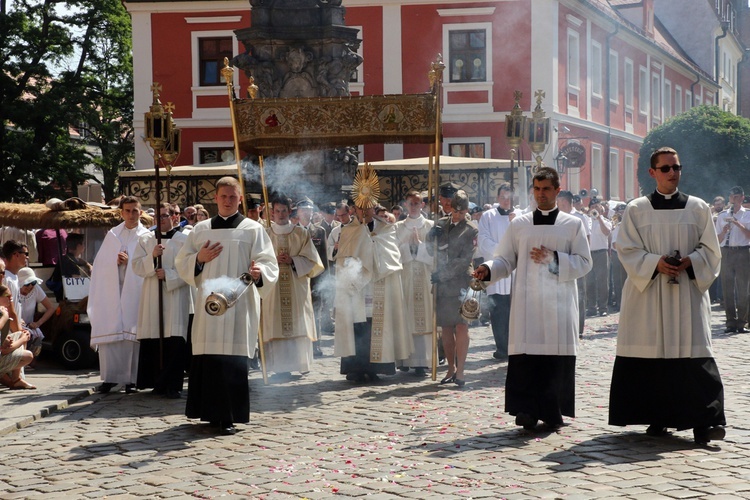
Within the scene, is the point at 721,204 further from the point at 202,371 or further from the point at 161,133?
the point at 202,371

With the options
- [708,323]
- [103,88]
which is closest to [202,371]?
[708,323]

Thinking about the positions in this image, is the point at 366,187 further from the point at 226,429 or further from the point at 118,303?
the point at 226,429

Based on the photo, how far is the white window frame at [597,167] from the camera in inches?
1366

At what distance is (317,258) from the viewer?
36.9 ft

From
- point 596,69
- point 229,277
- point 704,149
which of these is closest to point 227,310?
point 229,277

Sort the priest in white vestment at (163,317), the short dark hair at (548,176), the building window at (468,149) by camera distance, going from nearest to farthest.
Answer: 1. the short dark hair at (548,176)
2. the priest in white vestment at (163,317)
3. the building window at (468,149)

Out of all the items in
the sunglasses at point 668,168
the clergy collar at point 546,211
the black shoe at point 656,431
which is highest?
the sunglasses at point 668,168

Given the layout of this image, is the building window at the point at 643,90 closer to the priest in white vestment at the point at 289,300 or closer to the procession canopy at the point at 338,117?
the procession canopy at the point at 338,117

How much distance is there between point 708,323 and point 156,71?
25.5 m

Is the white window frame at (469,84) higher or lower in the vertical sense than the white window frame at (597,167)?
higher

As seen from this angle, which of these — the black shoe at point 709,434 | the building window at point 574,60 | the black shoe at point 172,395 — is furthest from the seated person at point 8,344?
the building window at point 574,60

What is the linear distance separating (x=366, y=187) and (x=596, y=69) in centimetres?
2471

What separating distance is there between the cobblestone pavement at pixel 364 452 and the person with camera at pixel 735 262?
520cm

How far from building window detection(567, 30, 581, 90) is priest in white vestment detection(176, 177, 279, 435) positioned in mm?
24061
